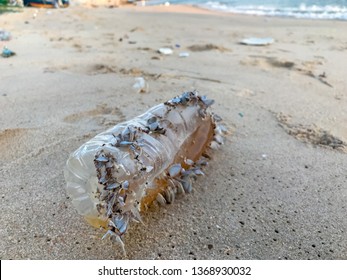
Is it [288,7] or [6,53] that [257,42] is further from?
[288,7]

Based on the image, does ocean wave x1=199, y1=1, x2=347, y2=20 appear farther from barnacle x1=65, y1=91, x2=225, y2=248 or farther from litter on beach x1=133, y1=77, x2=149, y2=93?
barnacle x1=65, y1=91, x2=225, y2=248

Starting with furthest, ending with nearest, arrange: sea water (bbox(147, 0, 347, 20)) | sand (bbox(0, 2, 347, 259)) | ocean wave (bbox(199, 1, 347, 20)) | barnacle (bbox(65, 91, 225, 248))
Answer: sea water (bbox(147, 0, 347, 20)) → ocean wave (bbox(199, 1, 347, 20)) → sand (bbox(0, 2, 347, 259)) → barnacle (bbox(65, 91, 225, 248))

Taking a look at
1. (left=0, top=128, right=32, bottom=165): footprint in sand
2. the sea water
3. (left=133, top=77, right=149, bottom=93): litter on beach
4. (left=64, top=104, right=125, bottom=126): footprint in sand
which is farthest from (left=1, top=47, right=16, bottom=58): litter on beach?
the sea water

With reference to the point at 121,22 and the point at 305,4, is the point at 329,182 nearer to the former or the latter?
the point at 121,22

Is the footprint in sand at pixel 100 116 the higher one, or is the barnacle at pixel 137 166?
the barnacle at pixel 137 166

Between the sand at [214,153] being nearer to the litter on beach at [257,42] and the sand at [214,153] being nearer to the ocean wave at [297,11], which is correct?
the litter on beach at [257,42]

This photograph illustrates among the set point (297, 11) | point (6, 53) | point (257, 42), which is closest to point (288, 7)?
point (297, 11)

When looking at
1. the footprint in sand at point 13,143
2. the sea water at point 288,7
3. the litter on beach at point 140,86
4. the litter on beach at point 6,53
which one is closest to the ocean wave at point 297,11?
the sea water at point 288,7
